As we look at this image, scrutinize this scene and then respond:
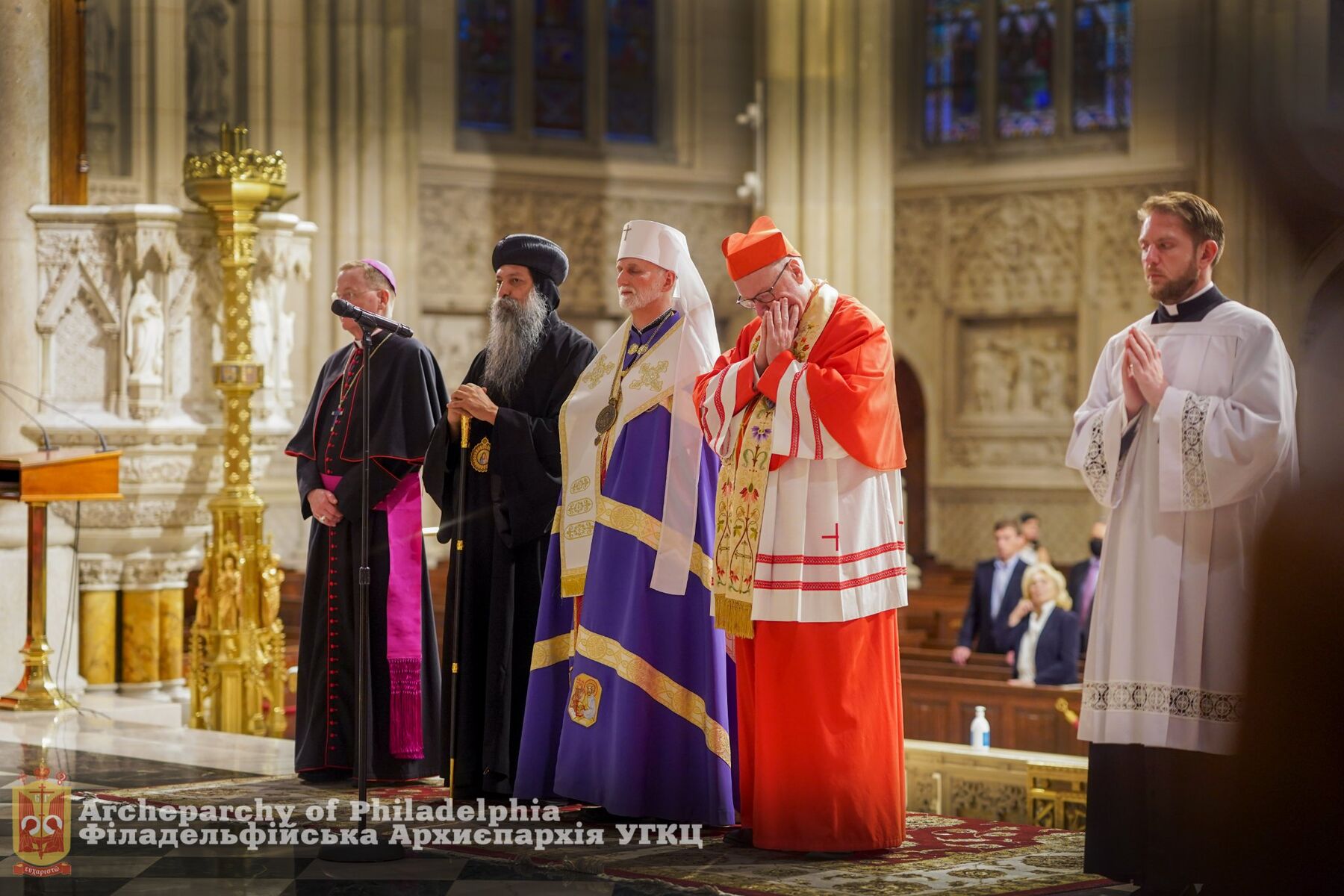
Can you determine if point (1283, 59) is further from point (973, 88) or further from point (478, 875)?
point (973, 88)

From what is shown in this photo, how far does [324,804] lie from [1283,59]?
441 cm

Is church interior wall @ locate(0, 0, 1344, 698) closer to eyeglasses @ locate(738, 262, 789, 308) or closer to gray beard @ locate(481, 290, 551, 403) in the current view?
gray beard @ locate(481, 290, 551, 403)

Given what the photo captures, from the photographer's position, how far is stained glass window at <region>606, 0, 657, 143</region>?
17.2 m

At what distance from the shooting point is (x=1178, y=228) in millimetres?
3729

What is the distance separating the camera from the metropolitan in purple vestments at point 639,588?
14.7ft

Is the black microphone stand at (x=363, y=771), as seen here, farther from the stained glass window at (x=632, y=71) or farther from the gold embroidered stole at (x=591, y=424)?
the stained glass window at (x=632, y=71)

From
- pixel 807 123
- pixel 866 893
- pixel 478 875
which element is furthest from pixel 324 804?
pixel 807 123

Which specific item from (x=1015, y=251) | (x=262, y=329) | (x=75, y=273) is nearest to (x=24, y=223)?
(x=75, y=273)

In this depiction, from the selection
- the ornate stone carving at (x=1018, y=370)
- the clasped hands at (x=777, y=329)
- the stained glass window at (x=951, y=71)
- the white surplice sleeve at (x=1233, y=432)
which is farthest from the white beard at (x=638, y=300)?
the stained glass window at (x=951, y=71)

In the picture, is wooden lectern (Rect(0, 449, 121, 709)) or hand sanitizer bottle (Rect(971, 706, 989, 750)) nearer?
wooden lectern (Rect(0, 449, 121, 709))

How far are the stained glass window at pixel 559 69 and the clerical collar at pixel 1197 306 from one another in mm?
13554

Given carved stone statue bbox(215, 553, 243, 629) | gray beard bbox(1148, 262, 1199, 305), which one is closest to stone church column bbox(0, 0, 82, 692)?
carved stone statue bbox(215, 553, 243, 629)

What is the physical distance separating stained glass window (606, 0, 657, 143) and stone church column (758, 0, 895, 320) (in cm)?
237

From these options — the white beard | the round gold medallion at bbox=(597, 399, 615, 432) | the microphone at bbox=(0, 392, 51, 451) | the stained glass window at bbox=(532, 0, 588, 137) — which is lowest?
the microphone at bbox=(0, 392, 51, 451)
